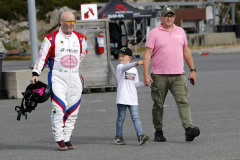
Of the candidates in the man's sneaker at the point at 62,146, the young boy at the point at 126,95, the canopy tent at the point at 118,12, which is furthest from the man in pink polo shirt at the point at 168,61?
the canopy tent at the point at 118,12

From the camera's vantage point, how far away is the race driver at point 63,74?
8.59 m

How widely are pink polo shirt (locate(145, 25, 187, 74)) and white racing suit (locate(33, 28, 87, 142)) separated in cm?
110

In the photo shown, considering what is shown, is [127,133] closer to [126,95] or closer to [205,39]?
[126,95]

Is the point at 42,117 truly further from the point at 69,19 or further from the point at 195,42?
the point at 195,42

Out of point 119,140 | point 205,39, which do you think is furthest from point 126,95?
point 205,39

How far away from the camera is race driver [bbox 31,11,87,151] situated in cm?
859

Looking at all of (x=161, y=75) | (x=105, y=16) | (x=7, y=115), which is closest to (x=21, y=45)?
(x=105, y=16)

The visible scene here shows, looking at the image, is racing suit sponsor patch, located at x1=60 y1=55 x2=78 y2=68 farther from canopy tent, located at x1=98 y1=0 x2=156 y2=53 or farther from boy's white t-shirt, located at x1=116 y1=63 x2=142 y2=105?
canopy tent, located at x1=98 y1=0 x2=156 y2=53

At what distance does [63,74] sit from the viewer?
341 inches

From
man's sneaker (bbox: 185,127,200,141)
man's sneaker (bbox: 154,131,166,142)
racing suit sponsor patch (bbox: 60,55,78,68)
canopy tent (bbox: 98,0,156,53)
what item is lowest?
man's sneaker (bbox: 154,131,166,142)

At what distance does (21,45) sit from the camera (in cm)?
4691

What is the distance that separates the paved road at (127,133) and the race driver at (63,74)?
14.2 inches

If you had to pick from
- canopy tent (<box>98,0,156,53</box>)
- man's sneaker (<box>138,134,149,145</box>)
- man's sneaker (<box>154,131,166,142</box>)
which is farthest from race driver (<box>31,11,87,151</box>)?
canopy tent (<box>98,0,156,53</box>)

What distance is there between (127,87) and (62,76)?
931mm
